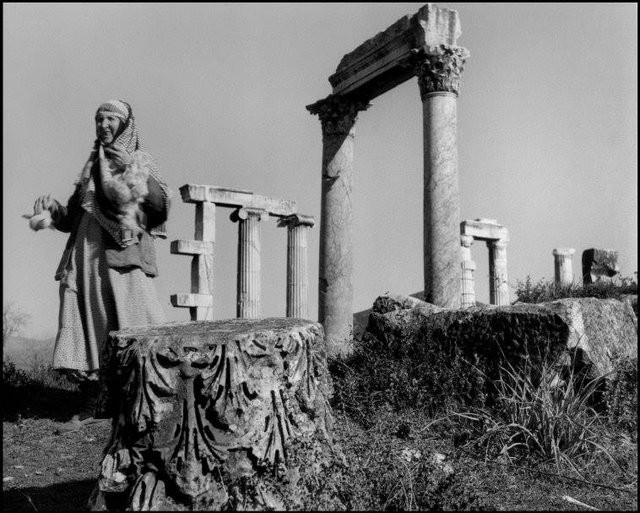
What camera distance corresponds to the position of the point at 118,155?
5.68 metres

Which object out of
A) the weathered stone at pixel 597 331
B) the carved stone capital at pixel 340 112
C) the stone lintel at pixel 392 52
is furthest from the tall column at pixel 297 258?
the weathered stone at pixel 597 331

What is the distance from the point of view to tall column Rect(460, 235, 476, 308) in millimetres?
19734

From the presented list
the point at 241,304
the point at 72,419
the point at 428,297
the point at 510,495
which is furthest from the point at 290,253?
the point at 510,495

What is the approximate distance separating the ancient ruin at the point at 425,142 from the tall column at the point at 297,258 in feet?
9.26

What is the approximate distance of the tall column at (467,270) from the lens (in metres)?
19.7

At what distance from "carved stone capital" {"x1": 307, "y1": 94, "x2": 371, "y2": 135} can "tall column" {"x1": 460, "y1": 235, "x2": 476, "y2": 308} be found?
7621mm

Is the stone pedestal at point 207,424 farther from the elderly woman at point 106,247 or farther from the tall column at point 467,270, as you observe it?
the tall column at point 467,270

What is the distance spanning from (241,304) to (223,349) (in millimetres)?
11490

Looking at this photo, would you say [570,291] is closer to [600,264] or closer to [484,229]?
[600,264]

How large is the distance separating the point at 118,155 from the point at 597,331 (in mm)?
4083

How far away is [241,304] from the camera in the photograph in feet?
48.2

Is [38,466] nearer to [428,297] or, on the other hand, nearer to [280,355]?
[280,355]

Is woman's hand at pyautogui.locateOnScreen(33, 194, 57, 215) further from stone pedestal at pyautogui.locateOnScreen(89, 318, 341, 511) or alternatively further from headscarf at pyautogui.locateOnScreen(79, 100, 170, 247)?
stone pedestal at pyautogui.locateOnScreen(89, 318, 341, 511)

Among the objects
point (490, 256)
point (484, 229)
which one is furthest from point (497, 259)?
point (484, 229)
